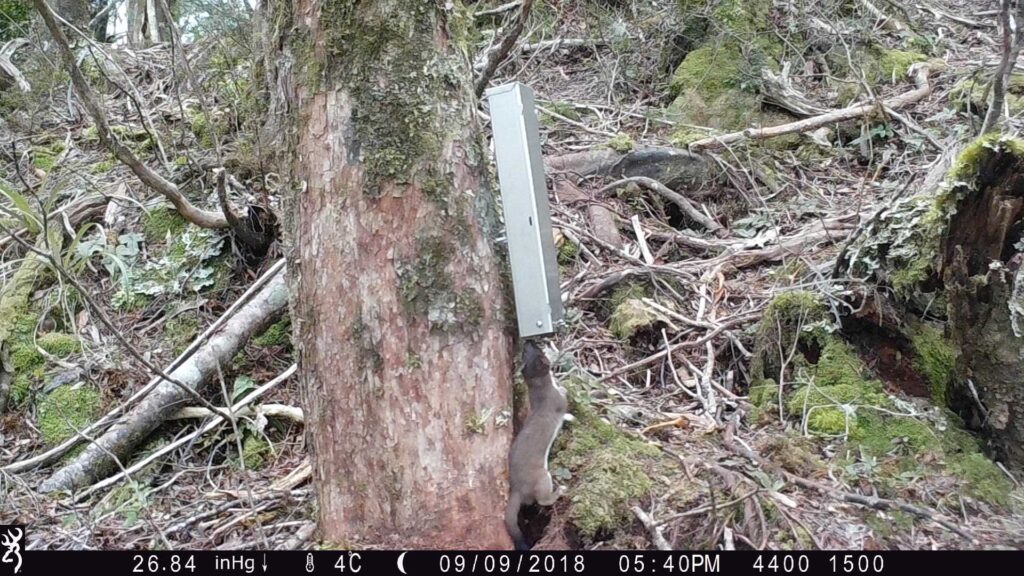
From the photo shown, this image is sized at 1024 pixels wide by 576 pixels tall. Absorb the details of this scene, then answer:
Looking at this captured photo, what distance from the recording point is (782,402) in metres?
3.38

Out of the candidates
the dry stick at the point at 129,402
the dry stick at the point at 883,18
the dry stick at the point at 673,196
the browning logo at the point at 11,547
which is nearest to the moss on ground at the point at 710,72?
the dry stick at the point at 673,196

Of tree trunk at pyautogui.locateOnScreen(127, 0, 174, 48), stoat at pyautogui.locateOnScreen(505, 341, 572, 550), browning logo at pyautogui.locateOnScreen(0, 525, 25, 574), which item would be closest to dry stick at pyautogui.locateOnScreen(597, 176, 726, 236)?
stoat at pyautogui.locateOnScreen(505, 341, 572, 550)

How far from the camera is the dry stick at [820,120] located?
557 cm

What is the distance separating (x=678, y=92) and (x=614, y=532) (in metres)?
4.92

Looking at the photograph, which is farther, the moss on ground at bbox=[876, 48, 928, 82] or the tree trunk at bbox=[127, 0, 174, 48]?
the tree trunk at bbox=[127, 0, 174, 48]

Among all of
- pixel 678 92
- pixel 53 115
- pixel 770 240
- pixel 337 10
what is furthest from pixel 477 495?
pixel 53 115

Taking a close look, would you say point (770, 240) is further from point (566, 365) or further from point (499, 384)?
point (499, 384)

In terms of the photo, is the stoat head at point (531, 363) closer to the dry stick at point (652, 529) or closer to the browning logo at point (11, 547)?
the dry stick at point (652, 529)

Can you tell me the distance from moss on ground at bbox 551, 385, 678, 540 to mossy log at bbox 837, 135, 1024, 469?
1.36 m

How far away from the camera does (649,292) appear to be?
171 inches

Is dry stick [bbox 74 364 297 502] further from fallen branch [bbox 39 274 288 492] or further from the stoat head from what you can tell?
the stoat head

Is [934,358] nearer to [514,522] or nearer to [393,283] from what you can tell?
[514,522]

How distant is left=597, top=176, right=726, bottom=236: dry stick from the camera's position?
5191mm

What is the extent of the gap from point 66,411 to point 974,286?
14.1 feet
